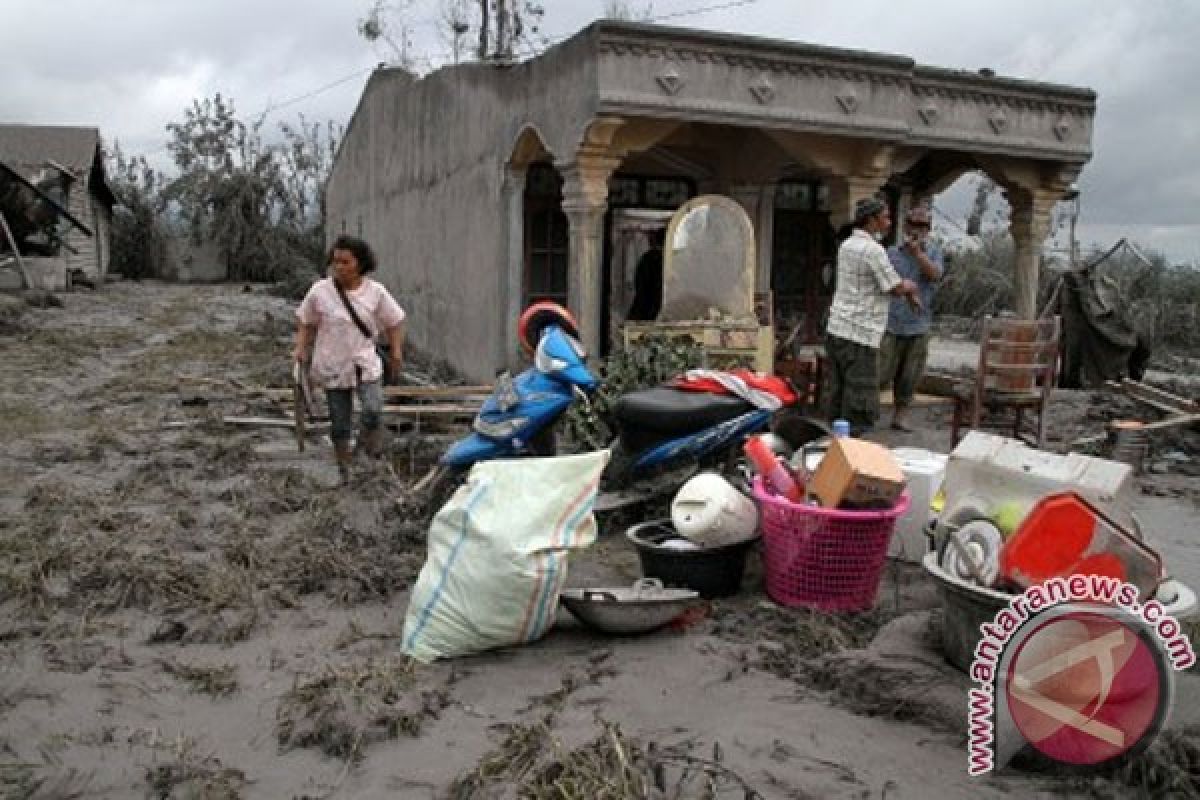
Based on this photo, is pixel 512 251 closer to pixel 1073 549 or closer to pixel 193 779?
pixel 1073 549

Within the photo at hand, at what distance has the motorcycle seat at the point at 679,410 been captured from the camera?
5305 mm

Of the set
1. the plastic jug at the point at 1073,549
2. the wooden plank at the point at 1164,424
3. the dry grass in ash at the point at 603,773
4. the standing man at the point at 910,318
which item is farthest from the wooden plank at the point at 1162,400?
the dry grass in ash at the point at 603,773

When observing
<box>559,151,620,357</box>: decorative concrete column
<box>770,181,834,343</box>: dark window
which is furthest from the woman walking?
<box>770,181,834,343</box>: dark window

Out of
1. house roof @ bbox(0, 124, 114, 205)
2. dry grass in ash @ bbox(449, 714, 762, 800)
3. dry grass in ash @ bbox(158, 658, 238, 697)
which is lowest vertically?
dry grass in ash @ bbox(158, 658, 238, 697)

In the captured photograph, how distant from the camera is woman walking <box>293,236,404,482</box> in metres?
6.73

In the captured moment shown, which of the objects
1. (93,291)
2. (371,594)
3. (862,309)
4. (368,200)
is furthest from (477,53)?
(371,594)

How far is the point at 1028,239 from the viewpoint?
12070 mm

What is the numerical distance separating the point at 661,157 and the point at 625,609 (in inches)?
335

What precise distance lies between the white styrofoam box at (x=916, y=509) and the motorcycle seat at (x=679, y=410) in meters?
0.86

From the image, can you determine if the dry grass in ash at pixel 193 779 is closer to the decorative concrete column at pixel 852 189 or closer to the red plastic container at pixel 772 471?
the red plastic container at pixel 772 471

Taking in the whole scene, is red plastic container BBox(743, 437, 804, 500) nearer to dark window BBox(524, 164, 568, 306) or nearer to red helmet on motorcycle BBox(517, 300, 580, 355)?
red helmet on motorcycle BBox(517, 300, 580, 355)

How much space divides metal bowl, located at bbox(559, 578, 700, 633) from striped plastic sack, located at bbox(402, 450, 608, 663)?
111mm

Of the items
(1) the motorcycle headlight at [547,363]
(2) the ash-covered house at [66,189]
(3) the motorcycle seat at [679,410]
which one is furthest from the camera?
(2) the ash-covered house at [66,189]

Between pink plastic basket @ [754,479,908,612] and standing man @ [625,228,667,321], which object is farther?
standing man @ [625,228,667,321]
